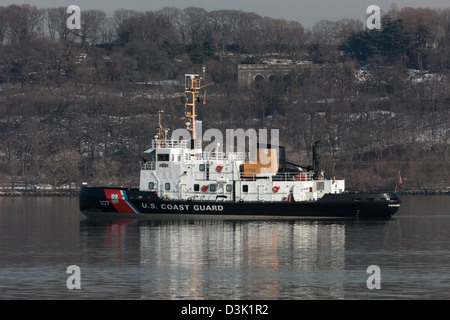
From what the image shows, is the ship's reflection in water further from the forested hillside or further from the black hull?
the forested hillside

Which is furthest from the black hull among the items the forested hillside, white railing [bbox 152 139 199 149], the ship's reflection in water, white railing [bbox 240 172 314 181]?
the forested hillside

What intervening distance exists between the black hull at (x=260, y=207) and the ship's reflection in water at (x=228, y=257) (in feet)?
2.80

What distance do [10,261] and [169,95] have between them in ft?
412

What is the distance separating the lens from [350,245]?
51.1 m

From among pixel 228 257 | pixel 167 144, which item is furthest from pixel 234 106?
pixel 228 257

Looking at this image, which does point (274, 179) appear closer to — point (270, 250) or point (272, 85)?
point (270, 250)

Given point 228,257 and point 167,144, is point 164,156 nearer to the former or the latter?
point 167,144

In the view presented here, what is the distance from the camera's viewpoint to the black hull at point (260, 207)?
66.5 m

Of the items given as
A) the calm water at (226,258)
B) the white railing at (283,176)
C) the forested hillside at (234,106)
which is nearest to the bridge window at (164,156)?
the calm water at (226,258)

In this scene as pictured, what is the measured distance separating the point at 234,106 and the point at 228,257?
117 metres

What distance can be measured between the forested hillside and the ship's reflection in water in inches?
2754

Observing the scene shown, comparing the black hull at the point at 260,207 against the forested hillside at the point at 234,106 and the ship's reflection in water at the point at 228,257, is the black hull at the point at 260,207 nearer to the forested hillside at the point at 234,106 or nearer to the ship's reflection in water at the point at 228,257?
the ship's reflection in water at the point at 228,257

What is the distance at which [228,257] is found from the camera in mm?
46250
